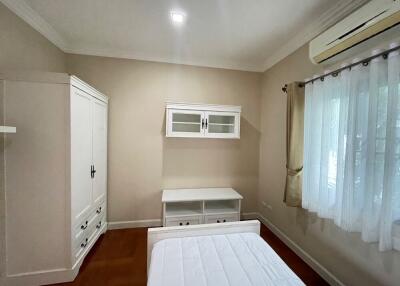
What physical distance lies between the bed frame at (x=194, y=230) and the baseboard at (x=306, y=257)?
0.87 metres

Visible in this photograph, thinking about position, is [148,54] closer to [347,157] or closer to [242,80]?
[242,80]

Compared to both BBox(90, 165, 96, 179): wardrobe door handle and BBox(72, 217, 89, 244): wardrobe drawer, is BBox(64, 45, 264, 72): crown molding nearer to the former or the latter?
BBox(90, 165, 96, 179): wardrobe door handle

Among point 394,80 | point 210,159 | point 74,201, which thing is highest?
point 394,80

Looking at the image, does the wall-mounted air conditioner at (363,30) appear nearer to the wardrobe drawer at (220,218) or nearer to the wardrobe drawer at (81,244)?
the wardrobe drawer at (220,218)

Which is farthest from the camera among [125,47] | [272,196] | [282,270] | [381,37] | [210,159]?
[210,159]

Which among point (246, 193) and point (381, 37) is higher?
point (381, 37)

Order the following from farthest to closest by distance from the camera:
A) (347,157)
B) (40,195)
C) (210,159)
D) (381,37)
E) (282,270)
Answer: (210,159)
(40,195)
(347,157)
(381,37)
(282,270)

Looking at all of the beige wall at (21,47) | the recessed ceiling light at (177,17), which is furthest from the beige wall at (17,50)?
the recessed ceiling light at (177,17)

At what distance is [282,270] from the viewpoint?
4.07ft

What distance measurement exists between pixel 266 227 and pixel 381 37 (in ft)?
8.84

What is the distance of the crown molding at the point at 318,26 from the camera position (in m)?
1.67

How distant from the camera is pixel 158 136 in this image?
2.92 metres

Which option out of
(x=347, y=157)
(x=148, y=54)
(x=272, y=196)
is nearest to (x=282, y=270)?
(x=347, y=157)

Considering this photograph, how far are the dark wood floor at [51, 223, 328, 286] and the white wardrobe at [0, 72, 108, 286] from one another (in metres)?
0.23
